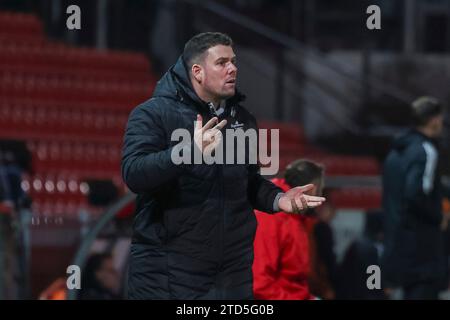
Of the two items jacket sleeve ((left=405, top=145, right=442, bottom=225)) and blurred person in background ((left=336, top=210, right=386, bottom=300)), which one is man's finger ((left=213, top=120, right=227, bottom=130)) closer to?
jacket sleeve ((left=405, top=145, right=442, bottom=225))

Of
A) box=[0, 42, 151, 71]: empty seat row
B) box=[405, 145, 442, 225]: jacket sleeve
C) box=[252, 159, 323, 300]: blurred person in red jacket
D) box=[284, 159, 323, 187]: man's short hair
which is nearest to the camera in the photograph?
box=[252, 159, 323, 300]: blurred person in red jacket

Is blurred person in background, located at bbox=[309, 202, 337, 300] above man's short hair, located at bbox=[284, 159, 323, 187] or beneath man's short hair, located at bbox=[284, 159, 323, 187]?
beneath

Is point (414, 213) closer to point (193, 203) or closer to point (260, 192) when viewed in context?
point (260, 192)

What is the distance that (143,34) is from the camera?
15.8 metres

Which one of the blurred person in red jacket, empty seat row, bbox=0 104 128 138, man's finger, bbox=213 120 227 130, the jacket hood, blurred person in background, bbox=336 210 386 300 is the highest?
the jacket hood

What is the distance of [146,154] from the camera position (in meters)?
4.76

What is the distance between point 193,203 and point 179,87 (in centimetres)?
42

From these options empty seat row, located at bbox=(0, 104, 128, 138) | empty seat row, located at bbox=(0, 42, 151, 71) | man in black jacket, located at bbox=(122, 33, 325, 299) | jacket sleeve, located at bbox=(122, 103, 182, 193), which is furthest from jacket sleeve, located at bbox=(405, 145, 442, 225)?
empty seat row, located at bbox=(0, 42, 151, 71)

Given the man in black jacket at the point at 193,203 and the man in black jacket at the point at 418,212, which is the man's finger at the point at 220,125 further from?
the man in black jacket at the point at 418,212

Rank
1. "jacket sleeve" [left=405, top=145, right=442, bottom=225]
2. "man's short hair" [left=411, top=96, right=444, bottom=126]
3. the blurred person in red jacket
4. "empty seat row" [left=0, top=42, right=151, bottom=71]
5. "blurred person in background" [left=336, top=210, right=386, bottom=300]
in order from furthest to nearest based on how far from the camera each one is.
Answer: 1. "empty seat row" [left=0, top=42, right=151, bottom=71]
2. "blurred person in background" [left=336, top=210, right=386, bottom=300]
3. "man's short hair" [left=411, top=96, right=444, bottom=126]
4. "jacket sleeve" [left=405, top=145, right=442, bottom=225]
5. the blurred person in red jacket

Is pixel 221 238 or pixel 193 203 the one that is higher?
pixel 193 203

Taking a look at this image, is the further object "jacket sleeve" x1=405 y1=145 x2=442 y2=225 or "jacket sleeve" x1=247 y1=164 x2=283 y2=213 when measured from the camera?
"jacket sleeve" x1=405 y1=145 x2=442 y2=225

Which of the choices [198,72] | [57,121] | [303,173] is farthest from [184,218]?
[57,121]

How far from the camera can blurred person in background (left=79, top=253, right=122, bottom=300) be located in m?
7.87
